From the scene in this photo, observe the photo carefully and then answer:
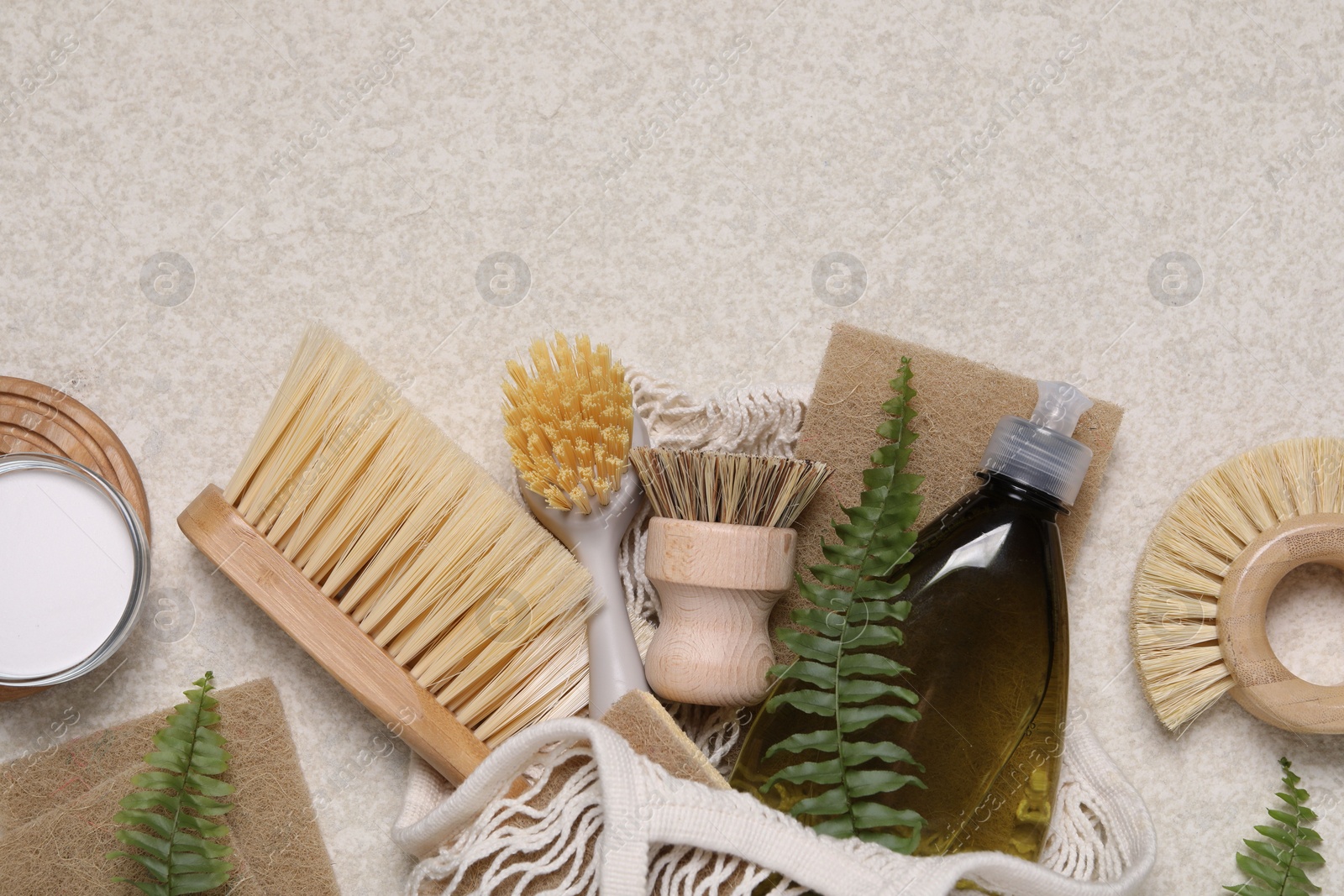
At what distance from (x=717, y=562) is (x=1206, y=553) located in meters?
0.40

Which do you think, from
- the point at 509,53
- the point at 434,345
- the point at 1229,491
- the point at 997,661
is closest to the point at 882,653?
the point at 997,661

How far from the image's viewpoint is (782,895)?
1.88 feet

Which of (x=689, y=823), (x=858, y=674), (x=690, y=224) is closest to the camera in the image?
(x=689, y=823)

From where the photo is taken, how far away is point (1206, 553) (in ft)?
2.39

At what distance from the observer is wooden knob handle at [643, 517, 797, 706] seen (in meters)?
0.63

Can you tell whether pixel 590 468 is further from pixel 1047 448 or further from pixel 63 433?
pixel 63 433

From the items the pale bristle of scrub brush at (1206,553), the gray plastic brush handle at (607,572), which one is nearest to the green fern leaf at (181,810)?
the gray plastic brush handle at (607,572)

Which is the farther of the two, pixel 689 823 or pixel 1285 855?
pixel 1285 855

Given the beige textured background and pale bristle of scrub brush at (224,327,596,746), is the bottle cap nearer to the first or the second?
the beige textured background

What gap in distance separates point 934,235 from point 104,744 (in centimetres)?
76

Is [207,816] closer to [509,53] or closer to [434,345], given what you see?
[434,345]

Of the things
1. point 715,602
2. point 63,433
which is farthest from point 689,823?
point 63,433

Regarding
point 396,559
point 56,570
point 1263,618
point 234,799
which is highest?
point 1263,618

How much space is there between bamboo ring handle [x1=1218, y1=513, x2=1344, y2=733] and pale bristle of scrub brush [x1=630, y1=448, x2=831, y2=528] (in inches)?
13.5
